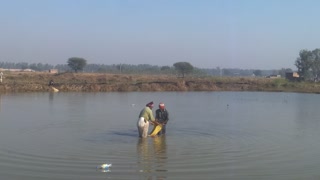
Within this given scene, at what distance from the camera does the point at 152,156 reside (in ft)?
43.7

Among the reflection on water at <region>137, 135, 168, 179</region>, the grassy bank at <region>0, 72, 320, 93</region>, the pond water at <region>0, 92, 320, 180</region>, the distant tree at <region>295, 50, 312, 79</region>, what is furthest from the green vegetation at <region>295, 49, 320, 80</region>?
the reflection on water at <region>137, 135, 168, 179</region>

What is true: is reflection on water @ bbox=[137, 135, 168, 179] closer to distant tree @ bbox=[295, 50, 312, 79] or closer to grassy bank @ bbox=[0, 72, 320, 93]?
grassy bank @ bbox=[0, 72, 320, 93]

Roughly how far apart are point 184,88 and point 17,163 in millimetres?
53705

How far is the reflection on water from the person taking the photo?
36.5ft

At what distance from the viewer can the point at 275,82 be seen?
236ft

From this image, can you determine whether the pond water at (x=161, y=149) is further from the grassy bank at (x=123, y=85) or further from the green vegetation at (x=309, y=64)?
the green vegetation at (x=309, y=64)

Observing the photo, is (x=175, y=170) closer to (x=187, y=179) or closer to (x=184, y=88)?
(x=187, y=179)

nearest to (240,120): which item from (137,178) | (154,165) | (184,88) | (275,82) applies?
(154,165)

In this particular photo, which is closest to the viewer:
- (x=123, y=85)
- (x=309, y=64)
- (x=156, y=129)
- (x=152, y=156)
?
(x=152, y=156)

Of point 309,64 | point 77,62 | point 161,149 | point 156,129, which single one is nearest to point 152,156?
point 161,149

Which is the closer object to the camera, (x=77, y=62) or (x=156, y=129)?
(x=156, y=129)

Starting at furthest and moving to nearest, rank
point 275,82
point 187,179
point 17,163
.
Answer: point 275,82 < point 17,163 < point 187,179

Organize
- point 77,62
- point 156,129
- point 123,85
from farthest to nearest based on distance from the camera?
point 77,62
point 123,85
point 156,129

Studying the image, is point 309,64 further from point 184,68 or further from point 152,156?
point 152,156
